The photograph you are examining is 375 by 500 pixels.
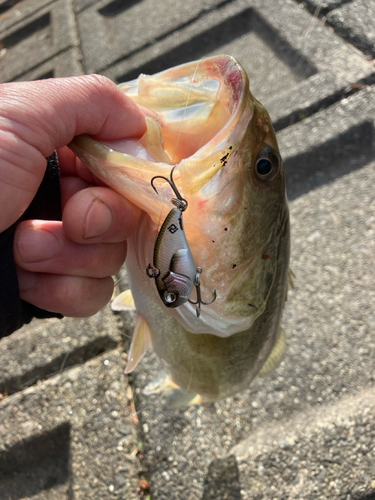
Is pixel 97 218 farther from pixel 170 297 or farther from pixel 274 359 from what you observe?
pixel 274 359

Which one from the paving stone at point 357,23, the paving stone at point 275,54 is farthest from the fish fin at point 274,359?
the paving stone at point 357,23

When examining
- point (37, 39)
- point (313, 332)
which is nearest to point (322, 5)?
point (313, 332)

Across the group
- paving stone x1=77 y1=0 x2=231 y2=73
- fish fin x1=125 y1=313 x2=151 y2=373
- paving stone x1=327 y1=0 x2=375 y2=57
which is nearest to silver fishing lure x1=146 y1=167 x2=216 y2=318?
fish fin x1=125 y1=313 x2=151 y2=373

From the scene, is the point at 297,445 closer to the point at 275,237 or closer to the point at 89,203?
the point at 275,237

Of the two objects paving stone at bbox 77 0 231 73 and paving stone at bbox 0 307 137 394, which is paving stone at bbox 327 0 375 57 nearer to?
paving stone at bbox 77 0 231 73

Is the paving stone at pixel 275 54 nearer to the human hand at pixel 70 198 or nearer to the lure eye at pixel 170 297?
the human hand at pixel 70 198
